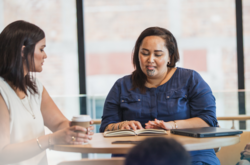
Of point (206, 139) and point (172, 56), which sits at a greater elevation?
point (172, 56)

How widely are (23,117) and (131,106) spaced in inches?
28.9

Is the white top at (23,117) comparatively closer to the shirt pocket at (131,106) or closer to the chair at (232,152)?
the shirt pocket at (131,106)

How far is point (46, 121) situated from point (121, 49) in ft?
7.74

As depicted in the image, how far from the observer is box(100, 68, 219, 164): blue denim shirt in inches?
73.9

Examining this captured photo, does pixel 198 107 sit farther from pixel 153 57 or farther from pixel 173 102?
pixel 153 57

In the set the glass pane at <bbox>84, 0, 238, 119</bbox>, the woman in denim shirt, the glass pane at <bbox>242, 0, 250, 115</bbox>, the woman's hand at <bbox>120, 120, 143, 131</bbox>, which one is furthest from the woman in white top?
the glass pane at <bbox>242, 0, 250, 115</bbox>

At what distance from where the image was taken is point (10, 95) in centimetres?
144

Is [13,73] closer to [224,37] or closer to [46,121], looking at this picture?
[46,121]

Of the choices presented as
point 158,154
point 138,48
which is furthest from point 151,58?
point 158,154

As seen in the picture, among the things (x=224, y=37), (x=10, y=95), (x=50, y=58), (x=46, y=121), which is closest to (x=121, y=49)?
(x=50, y=58)

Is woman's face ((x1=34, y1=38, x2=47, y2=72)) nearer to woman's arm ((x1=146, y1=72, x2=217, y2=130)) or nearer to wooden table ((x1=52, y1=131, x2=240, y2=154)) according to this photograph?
wooden table ((x1=52, y1=131, x2=240, y2=154))

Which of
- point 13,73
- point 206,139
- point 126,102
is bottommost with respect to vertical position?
point 206,139

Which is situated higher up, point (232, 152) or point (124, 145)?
point (124, 145)

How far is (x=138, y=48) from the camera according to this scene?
2150 mm
